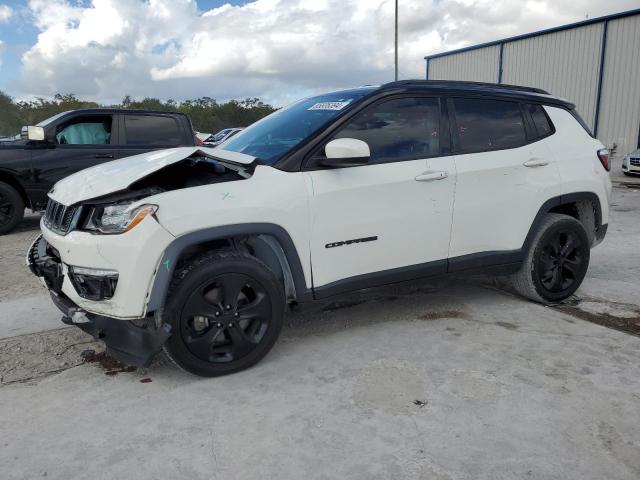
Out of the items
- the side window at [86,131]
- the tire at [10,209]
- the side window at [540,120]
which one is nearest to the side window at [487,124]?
the side window at [540,120]

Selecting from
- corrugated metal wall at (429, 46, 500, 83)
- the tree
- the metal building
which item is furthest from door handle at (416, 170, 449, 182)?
the tree

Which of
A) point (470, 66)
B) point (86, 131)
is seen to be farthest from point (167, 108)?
point (86, 131)

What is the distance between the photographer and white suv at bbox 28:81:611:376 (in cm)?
285

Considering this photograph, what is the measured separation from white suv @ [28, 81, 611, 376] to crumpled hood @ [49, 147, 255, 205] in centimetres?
1

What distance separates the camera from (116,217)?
9.28 feet

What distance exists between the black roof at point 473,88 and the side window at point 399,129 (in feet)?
0.31

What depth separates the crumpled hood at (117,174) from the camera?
2887 millimetres

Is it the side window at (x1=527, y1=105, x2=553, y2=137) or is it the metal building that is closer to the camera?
the side window at (x1=527, y1=105, x2=553, y2=137)

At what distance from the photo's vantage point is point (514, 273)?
4.29 m

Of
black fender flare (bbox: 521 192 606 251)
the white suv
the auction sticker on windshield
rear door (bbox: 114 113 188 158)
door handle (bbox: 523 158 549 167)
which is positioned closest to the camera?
the white suv

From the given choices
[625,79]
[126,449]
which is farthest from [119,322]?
[625,79]

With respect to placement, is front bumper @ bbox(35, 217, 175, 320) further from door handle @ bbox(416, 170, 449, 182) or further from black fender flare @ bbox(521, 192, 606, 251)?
black fender flare @ bbox(521, 192, 606, 251)

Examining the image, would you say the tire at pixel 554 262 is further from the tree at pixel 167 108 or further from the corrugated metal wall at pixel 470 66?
the tree at pixel 167 108

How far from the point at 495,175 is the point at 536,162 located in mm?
434
